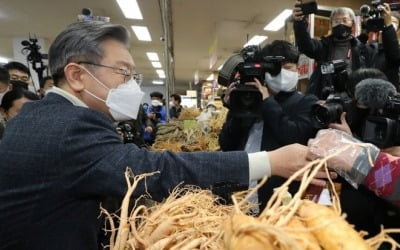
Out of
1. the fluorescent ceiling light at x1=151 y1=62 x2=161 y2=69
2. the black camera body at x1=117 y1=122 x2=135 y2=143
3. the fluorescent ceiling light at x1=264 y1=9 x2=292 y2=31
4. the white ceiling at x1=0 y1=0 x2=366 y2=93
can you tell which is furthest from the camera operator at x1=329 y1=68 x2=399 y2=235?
the fluorescent ceiling light at x1=151 y1=62 x2=161 y2=69

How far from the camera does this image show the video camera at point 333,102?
3.24 ft

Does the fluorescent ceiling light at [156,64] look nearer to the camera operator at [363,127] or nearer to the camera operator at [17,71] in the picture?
the camera operator at [17,71]

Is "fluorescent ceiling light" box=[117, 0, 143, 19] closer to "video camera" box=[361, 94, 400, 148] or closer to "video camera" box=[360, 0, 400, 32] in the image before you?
"video camera" box=[360, 0, 400, 32]

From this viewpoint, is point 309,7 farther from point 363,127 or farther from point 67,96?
point 67,96

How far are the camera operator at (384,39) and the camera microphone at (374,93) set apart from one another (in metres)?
0.95

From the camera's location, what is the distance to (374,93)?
116cm

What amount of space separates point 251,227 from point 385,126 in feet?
2.61

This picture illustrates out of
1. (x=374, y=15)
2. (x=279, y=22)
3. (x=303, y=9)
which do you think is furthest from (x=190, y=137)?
(x=279, y=22)

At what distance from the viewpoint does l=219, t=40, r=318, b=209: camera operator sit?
1.37 metres

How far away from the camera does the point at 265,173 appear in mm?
792

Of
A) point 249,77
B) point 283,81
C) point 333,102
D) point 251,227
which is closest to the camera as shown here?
point 251,227

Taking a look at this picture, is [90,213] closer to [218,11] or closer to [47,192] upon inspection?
[47,192]

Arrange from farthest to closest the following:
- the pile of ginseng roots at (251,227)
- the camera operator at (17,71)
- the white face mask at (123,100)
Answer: the camera operator at (17,71)
the white face mask at (123,100)
the pile of ginseng roots at (251,227)

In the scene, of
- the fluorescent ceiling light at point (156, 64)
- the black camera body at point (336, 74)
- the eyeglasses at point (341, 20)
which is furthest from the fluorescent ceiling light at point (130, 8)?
the fluorescent ceiling light at point (156, 64)
